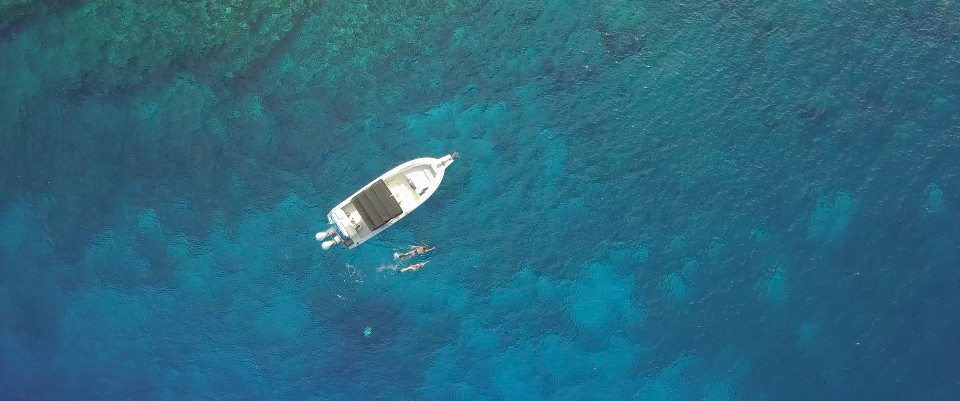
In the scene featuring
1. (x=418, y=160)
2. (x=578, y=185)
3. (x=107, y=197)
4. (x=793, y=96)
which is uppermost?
(x=107, y=197)

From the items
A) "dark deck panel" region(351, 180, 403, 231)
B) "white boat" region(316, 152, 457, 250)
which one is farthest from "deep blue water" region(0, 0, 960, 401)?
"dark deck panel" region(351, 180, 403, 231)

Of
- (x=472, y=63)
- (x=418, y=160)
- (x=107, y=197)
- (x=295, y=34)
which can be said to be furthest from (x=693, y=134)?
(x=107, y=197)

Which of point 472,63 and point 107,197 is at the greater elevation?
point 107,197

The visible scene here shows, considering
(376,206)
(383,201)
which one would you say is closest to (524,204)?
(383,201)

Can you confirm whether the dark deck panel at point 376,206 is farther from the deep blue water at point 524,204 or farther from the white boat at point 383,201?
the deep blue water at point 524,204

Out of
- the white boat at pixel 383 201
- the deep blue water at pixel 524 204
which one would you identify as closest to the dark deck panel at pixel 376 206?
the white boat at pixel 383 201

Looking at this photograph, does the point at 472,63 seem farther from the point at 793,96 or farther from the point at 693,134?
the point at 793,96
